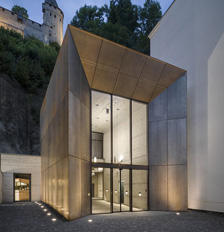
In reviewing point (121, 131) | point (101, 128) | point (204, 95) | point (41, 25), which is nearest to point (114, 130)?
point (121, 131)

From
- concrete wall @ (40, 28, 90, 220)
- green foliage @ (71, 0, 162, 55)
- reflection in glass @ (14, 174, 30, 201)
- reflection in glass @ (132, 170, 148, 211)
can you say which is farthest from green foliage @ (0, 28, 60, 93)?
reflection in glass @ (132, 170, 148, 211)

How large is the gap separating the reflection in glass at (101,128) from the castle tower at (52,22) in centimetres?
4997

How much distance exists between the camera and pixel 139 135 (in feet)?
36.5

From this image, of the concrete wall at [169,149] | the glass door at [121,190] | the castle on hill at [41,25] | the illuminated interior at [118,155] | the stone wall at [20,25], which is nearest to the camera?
the illuminated interior at [118,155]

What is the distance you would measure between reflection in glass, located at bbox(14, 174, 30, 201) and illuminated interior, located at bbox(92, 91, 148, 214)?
8.81m

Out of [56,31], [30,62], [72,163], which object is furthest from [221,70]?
[56,31]

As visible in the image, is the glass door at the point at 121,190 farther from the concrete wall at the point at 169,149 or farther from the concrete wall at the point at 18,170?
the concrete wall at the point at 18,170

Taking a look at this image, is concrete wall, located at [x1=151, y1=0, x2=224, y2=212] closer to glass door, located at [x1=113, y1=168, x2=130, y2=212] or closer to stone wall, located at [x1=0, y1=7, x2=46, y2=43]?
glass door, located at [x1=113, y1=168, x2=130, y2=212]

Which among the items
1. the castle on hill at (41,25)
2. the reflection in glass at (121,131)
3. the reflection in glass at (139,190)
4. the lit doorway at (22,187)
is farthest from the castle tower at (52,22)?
the reflection in glass at (139,190)

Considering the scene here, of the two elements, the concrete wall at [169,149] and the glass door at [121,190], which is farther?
the concrete wall at [169,149]

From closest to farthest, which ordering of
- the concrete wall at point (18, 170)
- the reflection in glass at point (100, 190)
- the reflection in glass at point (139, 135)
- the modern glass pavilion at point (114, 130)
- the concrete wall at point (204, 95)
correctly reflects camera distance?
1. the modern glass pavilion at point (114, 130)
2. the reflection in glass at point (100, 190)
3. the concrete wall at point (204, 95)
4. the reflection in glass at point (139, 135)
5. the concrete wall at point (18, 170)

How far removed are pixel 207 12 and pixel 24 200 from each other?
53.1ft

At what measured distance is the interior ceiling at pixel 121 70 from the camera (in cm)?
877

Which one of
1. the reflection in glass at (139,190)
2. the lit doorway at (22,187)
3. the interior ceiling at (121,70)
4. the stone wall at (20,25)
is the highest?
the stone wall at (20,25)
